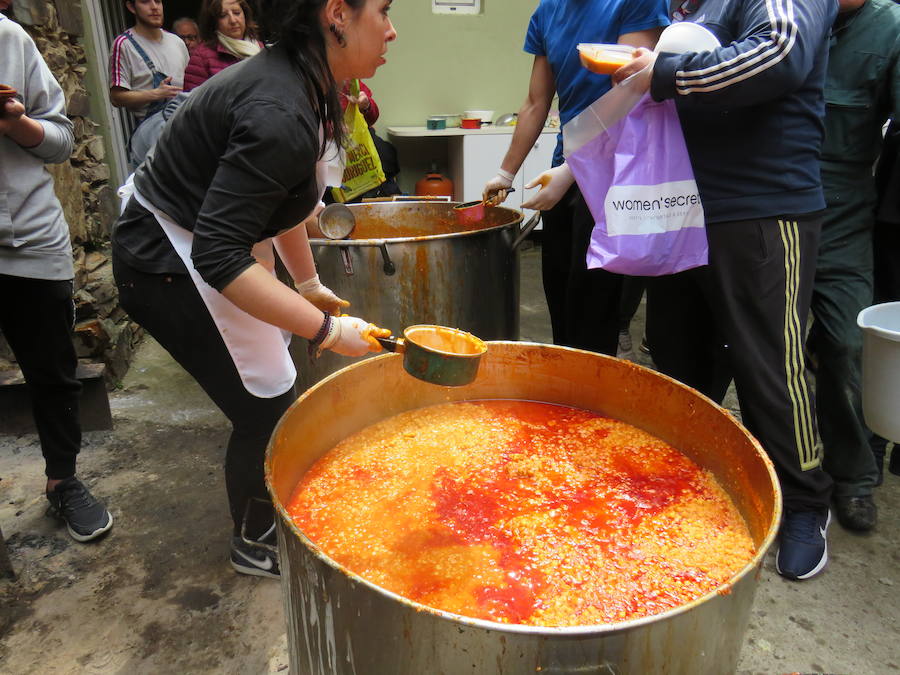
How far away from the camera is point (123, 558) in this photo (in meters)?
2.22

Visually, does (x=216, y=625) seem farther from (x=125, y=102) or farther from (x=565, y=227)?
(x=125, y=102)

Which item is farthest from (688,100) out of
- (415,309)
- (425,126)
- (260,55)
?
(425,126)

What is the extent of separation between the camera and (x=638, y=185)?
1.68 meters

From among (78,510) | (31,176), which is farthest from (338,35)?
(78,510)

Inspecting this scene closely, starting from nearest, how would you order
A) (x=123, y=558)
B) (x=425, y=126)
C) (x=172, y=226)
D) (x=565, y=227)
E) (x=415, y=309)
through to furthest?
(x=172, y=226), (x=123, y=558), (x=415, y=309), (x=565, y=227), (x=425, y=126)

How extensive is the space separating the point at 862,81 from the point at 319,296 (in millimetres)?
1923

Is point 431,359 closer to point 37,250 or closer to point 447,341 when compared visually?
point 447,341

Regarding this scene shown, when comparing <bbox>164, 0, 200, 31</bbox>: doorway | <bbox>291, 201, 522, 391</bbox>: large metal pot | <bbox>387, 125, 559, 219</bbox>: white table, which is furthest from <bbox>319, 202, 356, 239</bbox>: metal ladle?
<bbox>164, 0, 200, 31</bbox>: doorway

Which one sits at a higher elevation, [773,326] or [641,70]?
[641,70]

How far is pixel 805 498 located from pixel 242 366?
5.81 feet

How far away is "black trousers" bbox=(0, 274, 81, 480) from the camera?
6.72 feet

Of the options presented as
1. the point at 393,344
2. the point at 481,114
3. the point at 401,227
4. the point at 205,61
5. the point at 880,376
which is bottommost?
the point at 880,376

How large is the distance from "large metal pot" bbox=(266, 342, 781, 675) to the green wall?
229 inches

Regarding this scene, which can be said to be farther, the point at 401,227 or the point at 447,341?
the point at 401,227
